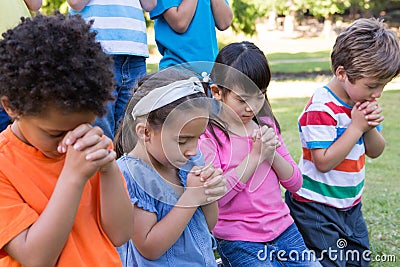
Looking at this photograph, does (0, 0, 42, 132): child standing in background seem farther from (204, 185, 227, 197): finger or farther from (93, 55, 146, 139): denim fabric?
(204, 185, 227, 197): finger

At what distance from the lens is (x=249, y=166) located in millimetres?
3064

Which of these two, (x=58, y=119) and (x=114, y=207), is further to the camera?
(x=114, y=207)

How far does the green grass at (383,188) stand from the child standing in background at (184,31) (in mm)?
1963

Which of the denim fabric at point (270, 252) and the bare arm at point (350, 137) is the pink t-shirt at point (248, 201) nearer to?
the denim fabric at point (270, 252)

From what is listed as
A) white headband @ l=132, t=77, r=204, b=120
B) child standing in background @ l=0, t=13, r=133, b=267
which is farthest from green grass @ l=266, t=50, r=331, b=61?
child standing in background @ l=0, t=13, r=133, b=267

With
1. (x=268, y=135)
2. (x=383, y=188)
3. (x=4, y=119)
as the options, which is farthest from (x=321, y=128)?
(x=383, y=188)

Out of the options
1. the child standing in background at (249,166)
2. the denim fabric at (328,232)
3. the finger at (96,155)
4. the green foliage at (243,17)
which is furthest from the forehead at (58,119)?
the green foliage at (243,17)

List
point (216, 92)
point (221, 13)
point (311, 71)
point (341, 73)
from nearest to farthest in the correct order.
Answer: point (216, 92), point (341, 73), point (221, 13), point (311, 71)

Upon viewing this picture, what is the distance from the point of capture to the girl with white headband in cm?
246

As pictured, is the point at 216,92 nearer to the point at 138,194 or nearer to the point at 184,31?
the point at 138,194

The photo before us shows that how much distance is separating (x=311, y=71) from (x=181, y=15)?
15.7 m

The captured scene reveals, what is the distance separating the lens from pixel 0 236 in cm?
189

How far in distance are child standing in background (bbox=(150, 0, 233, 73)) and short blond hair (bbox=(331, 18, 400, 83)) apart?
883 mm

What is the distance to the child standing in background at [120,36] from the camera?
12.6ft
